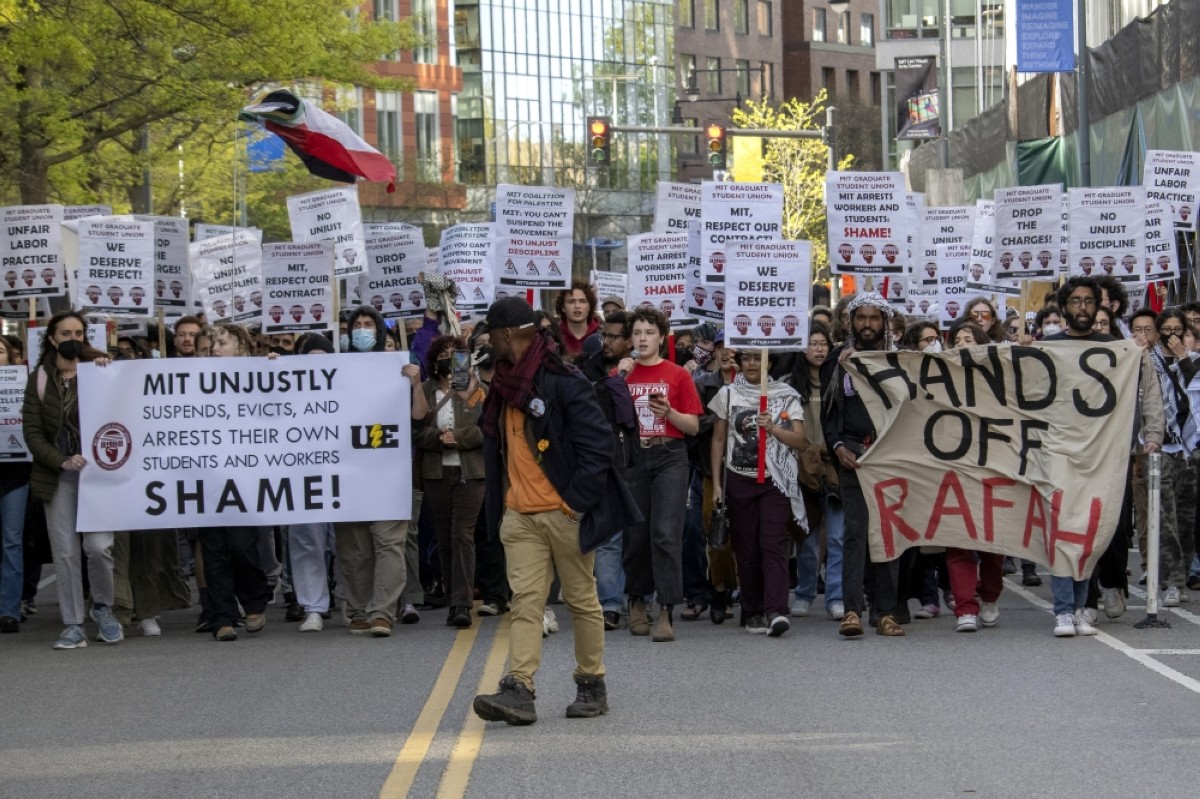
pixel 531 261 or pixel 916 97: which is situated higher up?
pixel 916 97

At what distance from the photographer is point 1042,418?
1230cm

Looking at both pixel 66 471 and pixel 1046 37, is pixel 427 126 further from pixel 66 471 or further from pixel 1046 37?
pixel 66 471

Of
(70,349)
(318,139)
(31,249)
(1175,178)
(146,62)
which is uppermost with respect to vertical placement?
(146,62)

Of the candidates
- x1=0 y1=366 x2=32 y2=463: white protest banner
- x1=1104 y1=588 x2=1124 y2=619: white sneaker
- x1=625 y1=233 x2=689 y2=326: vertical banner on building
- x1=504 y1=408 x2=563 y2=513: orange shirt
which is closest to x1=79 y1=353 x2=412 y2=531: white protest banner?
x1=0 y1=366 x2=32 y2=463: white protest banner

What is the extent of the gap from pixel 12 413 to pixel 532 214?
18.3 feet

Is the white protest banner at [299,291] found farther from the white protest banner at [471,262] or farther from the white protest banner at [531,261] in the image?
the white protest banner at [471,262]

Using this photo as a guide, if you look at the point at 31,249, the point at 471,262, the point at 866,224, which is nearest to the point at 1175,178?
the point at 866,224

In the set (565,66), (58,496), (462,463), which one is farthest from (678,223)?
(565,66)

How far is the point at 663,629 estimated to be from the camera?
12.1 m

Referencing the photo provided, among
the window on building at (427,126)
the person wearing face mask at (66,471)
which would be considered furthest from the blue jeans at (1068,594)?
the window on building at (427,126)

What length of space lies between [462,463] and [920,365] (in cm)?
302

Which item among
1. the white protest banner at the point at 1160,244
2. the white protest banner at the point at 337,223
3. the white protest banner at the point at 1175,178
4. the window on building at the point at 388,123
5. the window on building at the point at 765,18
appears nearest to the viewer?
the white protest banner at the point at 337,223

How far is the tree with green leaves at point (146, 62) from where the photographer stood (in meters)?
20.5

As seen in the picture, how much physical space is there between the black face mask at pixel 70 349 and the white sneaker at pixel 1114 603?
661 cm
